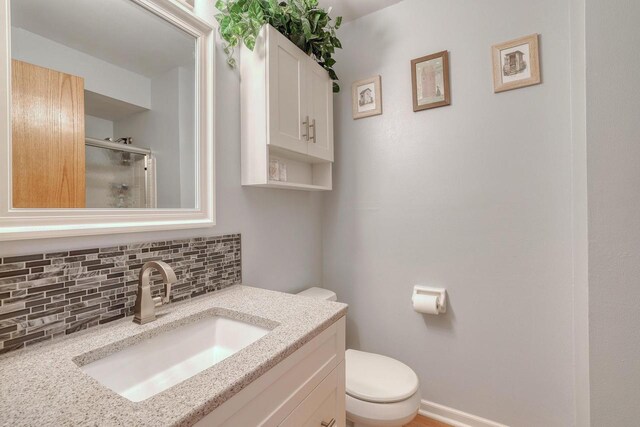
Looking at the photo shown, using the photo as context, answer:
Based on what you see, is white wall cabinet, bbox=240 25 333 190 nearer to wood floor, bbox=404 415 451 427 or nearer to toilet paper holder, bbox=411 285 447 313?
toilet paper holder, bbox=411 285 447 313

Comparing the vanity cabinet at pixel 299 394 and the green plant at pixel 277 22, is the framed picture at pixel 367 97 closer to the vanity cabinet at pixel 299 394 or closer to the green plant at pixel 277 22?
the green plant at pixel 277 22

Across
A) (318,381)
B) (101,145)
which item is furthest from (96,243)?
(318,381)

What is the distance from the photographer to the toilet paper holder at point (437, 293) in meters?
1.57

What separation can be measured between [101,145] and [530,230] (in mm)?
1853

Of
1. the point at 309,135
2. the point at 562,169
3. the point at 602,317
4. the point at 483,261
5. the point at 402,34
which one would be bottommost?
the point at 602,317

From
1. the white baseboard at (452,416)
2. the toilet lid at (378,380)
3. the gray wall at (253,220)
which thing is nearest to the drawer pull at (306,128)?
the gray wall at (253,220)

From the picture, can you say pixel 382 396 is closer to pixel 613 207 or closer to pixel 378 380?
pixel 378 380

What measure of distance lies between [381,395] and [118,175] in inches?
53.3

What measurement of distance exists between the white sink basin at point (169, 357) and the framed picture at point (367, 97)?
146cm

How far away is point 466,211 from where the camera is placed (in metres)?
1.55

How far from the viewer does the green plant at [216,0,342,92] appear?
1258 millimetres

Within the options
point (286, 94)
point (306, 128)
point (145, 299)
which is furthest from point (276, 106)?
point (145, 299)

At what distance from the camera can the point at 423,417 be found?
165 cm

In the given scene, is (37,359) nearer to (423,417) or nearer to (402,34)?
(423,417)
